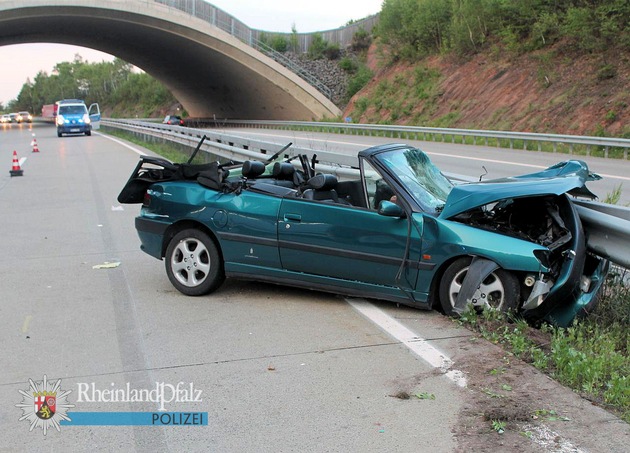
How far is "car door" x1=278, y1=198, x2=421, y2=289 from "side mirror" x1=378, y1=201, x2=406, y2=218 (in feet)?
0.22

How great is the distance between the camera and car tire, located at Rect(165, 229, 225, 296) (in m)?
7.10

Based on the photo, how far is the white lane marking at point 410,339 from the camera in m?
5.03

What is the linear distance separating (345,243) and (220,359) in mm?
1659

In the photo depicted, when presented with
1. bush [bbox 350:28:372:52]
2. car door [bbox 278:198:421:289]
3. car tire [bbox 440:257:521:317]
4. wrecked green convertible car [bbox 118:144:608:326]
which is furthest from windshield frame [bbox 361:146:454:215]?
bush [bbox 350:28:372:52]


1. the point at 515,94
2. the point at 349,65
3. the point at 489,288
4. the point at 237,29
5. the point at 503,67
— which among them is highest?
the point at 237,29

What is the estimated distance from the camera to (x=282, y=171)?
752 centimetres

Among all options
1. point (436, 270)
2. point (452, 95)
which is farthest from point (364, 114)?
point (436, 270)

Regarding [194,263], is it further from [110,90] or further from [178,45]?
[110,90]

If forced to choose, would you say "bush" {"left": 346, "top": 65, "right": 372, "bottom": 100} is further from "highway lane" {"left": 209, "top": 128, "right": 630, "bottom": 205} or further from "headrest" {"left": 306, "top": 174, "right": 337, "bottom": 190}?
"headrest" {"left": 306, "top": 174, "right": 337, "bottom": 190}

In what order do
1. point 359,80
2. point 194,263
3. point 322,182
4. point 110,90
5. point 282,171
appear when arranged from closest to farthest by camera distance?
point 322,182, point 194,263, point 282,171, point 359,80, point 110,90

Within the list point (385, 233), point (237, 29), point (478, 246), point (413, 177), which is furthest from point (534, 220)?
point (237, 29)

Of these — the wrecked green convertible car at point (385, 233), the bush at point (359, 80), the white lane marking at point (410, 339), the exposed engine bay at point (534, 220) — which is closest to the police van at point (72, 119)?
the bush at point (359, 80)

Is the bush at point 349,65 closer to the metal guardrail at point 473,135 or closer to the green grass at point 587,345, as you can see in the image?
the metal guardrail at point 473,135

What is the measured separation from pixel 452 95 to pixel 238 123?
21.9 m
